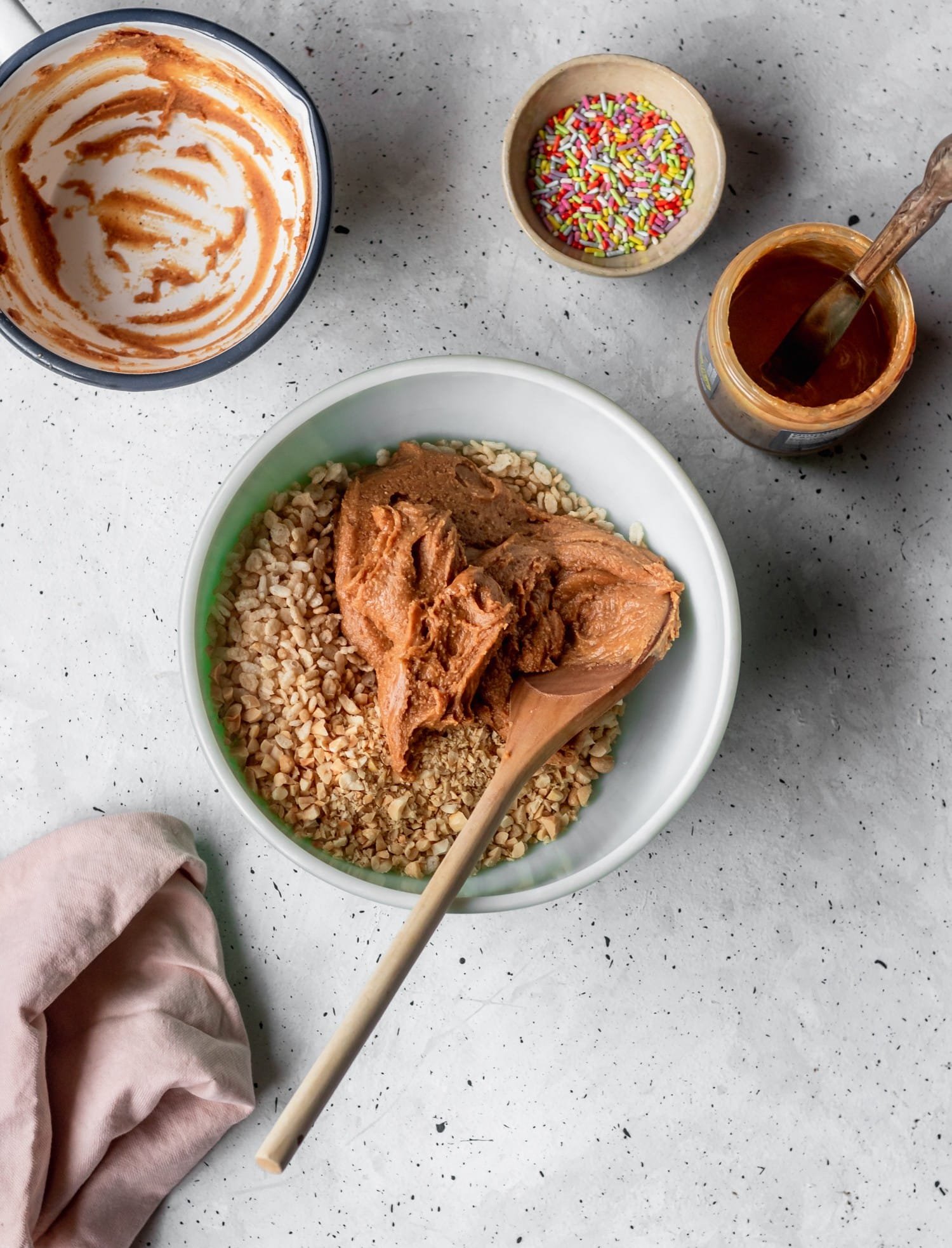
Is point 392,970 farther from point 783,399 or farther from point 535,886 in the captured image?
point 783,399

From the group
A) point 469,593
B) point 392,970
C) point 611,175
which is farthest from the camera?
point 611,175

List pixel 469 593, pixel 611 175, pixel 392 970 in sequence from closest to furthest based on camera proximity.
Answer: pixel 392 970 < pixel 469 593 < pixel 611 175

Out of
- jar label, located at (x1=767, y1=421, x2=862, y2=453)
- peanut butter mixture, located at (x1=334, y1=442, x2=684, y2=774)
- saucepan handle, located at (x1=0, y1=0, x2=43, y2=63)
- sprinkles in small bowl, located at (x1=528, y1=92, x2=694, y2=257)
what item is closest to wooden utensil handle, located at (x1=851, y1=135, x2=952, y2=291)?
jar label, located at (x1=767, y1=421, x2=862, y2=453)

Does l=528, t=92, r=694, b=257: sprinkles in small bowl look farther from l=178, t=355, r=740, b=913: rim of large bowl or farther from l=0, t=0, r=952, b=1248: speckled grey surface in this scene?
l=178, t=355, r=740, b=913: rim of large bowl

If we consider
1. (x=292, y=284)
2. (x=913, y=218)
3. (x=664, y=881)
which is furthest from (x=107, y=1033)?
(x=913, y=218)

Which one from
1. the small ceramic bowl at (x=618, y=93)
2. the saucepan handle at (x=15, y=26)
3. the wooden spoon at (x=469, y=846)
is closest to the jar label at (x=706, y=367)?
the small ceramic bowl at (x=618, y=93)

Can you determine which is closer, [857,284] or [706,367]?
[857,284]

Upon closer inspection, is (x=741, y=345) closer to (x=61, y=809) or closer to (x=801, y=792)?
(x=801, y=792)

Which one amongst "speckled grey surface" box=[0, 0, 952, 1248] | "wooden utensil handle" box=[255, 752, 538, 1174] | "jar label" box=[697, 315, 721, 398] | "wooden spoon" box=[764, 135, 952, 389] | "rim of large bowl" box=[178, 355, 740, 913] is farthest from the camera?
"speckled grey surface" box=[0, 0, 952, 1248]
